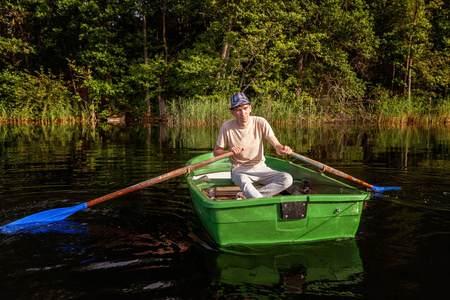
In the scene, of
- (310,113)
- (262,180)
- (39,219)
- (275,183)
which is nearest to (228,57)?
(310,113)

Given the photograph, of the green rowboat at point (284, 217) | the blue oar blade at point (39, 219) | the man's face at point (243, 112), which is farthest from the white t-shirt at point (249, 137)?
the blue oar blade at point (39, 219)

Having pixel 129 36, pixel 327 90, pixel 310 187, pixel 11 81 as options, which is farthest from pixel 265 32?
pixel 310 187

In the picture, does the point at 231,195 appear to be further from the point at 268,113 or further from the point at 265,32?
the point at 265,32

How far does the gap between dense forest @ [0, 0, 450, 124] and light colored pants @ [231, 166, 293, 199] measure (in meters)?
13.6

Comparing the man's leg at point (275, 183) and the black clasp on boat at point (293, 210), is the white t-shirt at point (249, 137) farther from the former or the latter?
the black clasp on boat at point (293, 210)

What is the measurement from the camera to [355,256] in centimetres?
315

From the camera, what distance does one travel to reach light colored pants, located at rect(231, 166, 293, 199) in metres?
3.76

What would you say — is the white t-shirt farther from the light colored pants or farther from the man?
the light colored pants

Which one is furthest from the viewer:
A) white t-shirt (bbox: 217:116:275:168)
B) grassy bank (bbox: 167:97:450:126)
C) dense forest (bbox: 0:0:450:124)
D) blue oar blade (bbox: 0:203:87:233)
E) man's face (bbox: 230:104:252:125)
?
dense forest (bbox: 0:0:450:124)

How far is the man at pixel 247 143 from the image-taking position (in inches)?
159

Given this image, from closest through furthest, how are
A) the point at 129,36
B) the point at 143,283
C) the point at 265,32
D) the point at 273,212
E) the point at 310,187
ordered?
the point at 143,283 < the point at 273,212 < the point at 310,187 < the point at 265,32 < the point at 129,36

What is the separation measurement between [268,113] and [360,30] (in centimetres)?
833

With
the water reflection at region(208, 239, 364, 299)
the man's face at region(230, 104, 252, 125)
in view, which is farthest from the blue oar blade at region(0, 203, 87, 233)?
the man's face at region(230, 104, 252, 125)

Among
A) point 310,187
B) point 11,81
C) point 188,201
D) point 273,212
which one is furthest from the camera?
point 11,81
